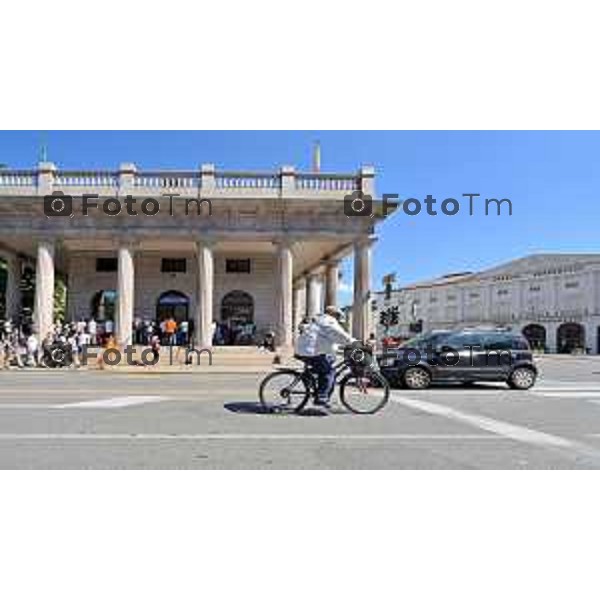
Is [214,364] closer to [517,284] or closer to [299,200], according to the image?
[299,200]

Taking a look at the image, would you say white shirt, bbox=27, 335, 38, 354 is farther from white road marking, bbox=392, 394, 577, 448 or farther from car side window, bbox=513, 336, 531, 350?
white road marking, bbox=392, 394, 577, 448

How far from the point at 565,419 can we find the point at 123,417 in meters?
6.76

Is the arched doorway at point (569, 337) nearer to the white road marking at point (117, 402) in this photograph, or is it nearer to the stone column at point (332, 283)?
the stone column at point (332, 283)

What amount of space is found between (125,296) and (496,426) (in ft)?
83.1

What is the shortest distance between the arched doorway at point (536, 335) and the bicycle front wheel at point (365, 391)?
81083 millimetres

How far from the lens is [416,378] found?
61.2 ft

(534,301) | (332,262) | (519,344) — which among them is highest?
(534,301)

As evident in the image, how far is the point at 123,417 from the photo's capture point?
36.0 feet

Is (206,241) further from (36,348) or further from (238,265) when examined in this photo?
(36,348)

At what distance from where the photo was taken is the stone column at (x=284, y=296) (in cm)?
3353

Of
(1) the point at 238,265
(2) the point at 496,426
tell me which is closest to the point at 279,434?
(2) the point at 496,426

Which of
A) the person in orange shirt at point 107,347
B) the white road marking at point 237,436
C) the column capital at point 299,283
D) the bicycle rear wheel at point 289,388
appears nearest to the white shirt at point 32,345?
the person in orange shirt at point 107,347
